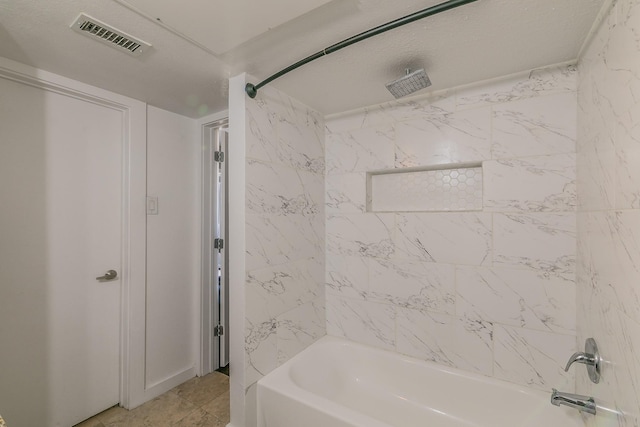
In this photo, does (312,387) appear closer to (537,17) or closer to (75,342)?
(75,342)

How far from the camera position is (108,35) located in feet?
3.93

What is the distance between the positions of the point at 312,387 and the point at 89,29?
2229 millimetres

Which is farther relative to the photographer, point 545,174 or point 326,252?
point 326,252

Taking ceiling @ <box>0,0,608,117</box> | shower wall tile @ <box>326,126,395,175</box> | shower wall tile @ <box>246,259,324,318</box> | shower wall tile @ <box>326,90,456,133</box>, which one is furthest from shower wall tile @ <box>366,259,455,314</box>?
ceiling @ <box>0,0,608,117</box>

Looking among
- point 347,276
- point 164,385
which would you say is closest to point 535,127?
point 347,276

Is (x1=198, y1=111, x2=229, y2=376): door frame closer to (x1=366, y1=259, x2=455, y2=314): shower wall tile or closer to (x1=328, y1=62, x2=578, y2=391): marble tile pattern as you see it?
(x1=328, y1=62, x2=578, y2=391): marble tile pattern

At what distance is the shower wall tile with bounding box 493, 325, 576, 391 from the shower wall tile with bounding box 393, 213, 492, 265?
43 centimetres

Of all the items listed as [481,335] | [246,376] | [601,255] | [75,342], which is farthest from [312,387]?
[601,255]

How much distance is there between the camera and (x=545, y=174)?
4.70ft

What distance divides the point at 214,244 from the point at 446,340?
1927mm

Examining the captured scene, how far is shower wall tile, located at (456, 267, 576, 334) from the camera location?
140cm

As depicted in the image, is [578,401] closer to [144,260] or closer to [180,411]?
[180,411]

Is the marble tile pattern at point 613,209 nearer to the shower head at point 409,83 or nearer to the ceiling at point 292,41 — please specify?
the ceiling at point 292,41

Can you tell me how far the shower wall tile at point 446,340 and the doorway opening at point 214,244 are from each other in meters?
1.52
